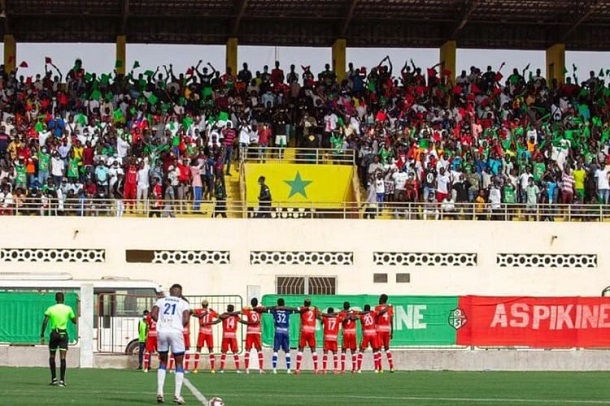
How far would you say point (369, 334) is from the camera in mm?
35156

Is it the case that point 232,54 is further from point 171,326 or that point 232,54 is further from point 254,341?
point 171,326

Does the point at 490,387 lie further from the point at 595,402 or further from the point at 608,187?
the point at 608,187

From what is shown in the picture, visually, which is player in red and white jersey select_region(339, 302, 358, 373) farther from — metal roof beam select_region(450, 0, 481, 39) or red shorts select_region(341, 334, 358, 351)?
metal roof beam select_region(450, 0, 481, 39)

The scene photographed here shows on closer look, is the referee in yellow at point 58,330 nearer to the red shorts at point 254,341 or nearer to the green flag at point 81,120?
the red shorts at point 254,341

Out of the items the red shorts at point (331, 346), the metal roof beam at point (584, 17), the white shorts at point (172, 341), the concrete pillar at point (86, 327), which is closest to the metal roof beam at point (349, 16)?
the metal roof beam at point (584, 17)

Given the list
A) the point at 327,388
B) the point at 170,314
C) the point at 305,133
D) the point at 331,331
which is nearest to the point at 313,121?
the point at 305,133

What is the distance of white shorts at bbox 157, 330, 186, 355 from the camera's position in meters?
22.6

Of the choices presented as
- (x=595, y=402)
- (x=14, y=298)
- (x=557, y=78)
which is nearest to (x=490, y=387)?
(x=595, y=402)

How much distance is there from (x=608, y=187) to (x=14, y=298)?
1892cm

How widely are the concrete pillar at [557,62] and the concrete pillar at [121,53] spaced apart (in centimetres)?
1547

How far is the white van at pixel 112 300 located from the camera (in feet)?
123

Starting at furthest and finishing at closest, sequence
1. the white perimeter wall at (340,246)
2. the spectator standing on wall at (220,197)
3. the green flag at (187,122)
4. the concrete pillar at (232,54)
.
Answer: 1. the concrete pillar at (232,54)
2. the green flag at (187,122)
3. the spectator standing on wall at (220,197)
4. the white perimeter wall at (340,246)

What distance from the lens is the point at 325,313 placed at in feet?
119

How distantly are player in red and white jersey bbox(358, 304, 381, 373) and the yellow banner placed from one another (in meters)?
11.4
